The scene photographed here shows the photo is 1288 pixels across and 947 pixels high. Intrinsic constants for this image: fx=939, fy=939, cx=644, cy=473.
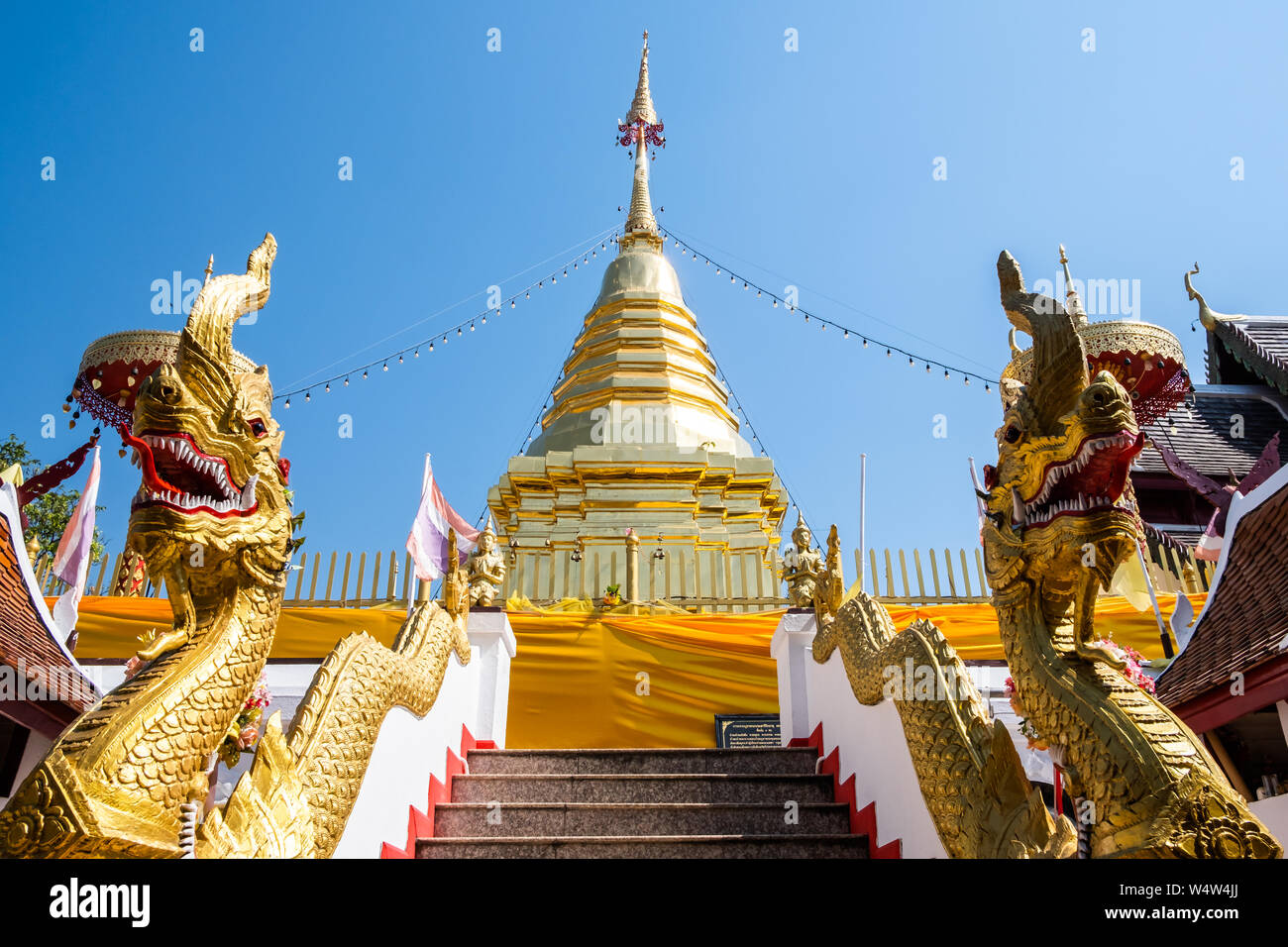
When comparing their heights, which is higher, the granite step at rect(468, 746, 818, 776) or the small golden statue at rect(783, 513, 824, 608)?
the small golden statue at rect(783, 513, 824, 608)

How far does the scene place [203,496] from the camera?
3641 millimetres

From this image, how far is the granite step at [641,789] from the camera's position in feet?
18.7

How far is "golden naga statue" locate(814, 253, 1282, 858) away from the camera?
300 centimetres

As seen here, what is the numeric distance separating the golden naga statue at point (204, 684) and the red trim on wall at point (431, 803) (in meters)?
0.94

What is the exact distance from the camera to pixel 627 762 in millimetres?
6242

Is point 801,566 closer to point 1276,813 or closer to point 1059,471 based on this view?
point 1276,813

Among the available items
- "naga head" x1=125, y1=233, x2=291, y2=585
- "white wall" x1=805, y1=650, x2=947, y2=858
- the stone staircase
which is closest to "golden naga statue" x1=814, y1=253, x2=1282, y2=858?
"white wall" x1=805, y1=650, x2=947, y2=858

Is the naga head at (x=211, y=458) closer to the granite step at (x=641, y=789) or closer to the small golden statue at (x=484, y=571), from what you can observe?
the granite step at (x=641, y=789)

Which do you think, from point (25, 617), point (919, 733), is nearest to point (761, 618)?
point (919, 733)

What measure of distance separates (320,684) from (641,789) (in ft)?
7.47

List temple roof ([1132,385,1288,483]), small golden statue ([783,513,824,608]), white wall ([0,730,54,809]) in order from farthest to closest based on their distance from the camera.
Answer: temple roof ([1132,385,1288,483]) → small golden statue ([783,513,824,608]) → white wall ([0,730,54,809])

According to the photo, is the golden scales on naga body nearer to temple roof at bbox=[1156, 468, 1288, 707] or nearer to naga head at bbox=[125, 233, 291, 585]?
naga head at bbox=[125, 233, 291, 585]
